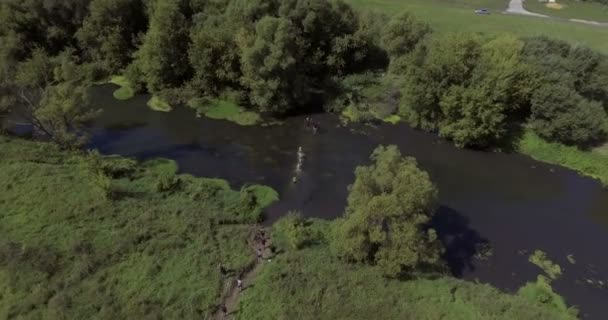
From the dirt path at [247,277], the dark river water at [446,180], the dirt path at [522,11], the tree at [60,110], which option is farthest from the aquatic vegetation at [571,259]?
the dirt path at [522,11]

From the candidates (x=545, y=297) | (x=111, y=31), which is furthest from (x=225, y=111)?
(x=545, y=297)

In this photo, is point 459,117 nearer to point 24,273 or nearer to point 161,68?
point 161,68

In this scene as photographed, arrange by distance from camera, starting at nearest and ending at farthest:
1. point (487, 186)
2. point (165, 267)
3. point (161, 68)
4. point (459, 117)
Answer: point (165, 267), point (487, 186), point (459, 117), point (161, 68)

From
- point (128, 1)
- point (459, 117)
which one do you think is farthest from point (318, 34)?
point (128, 1)

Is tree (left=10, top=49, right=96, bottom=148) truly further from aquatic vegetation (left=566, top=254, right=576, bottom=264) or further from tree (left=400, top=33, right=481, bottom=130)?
aquatic vegetation (left=566, top=254, right=576, bottom=264)

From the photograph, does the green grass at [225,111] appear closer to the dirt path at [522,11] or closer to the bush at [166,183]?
the bush at [166,183]

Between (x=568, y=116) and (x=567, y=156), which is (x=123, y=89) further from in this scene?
(x=567, y=156)

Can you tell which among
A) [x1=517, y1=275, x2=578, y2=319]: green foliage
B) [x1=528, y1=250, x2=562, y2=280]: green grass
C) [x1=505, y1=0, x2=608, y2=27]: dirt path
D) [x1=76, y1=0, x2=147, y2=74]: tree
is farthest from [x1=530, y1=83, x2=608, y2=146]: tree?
[x1=76, y1=0, x2=147, y2=74]: tree
